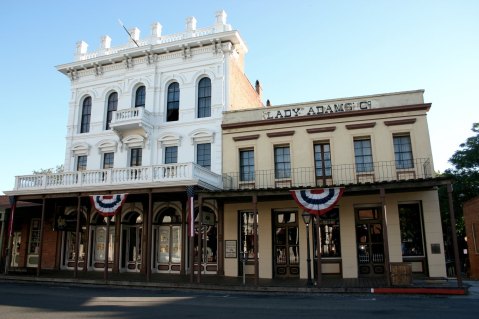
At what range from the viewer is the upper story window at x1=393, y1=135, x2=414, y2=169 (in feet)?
57.5

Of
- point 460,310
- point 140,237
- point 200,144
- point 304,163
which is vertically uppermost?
point 200,144

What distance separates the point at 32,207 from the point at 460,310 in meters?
21.1

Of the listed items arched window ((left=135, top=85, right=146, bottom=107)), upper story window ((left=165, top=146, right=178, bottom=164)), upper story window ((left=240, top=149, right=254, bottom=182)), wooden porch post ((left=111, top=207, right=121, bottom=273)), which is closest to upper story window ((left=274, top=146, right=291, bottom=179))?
upper story window ((left=240, top=149, right=254, bottom=182))

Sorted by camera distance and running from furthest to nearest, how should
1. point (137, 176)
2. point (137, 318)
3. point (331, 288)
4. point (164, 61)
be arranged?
point (164, 61) < point (137, 176) < point (331, 288) < point (137, 318)

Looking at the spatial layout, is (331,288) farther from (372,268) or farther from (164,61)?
(164,61)

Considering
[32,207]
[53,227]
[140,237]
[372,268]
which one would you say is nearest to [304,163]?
[372,268]

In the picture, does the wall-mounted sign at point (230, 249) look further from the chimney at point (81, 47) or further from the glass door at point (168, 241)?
the chimney at point (81, 47)

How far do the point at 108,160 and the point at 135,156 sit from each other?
5.65 feet

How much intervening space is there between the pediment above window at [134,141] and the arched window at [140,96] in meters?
2.03

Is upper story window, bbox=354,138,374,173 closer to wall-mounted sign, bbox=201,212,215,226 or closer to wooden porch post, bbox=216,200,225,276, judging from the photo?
wooden porch post, bbox=216,200,225,276

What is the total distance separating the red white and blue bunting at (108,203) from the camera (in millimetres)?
17328

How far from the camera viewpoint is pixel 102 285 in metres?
16.3

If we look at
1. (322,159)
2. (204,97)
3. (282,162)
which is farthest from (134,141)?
(322,159)

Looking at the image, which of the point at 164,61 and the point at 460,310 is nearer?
the point at 460,310
